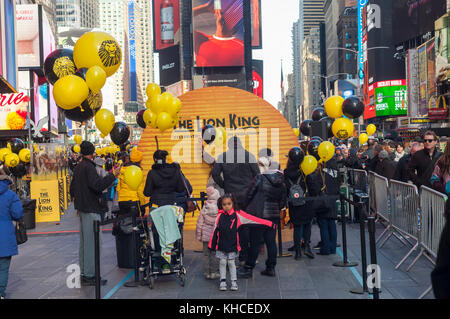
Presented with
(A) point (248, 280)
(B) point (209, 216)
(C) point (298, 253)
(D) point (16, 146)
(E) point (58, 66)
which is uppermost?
(E) point (58, 66)

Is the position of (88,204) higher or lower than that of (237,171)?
lower

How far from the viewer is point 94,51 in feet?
24.7

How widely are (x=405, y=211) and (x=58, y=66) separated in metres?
5.95

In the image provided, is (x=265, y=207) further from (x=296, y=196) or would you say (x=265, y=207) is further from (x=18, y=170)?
(x=18, y=170)

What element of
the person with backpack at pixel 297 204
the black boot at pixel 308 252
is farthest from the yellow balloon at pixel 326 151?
the black boot at pixel 308 252

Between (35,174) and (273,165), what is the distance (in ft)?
31.3

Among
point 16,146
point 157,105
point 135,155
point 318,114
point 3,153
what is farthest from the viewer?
point 16,146

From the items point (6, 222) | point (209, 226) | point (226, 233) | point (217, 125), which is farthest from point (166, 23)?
point (226, 233)

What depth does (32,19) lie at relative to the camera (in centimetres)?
3809

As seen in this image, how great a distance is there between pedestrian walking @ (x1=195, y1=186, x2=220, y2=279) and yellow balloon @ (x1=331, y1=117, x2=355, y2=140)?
429cm

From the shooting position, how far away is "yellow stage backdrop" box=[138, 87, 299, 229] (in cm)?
1084

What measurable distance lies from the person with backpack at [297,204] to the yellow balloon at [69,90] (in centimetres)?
354

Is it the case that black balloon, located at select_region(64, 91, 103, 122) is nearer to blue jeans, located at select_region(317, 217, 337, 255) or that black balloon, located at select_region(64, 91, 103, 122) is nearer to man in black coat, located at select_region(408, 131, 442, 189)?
blue jeans, located at select_region(317, 217, 337, 255)
